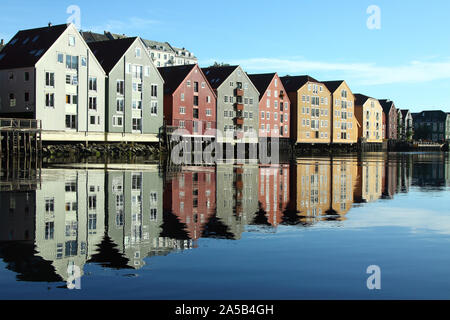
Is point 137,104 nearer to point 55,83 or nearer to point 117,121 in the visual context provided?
point 117,121

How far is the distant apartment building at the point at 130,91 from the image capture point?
86438mm

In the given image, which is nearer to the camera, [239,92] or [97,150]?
[97,150]

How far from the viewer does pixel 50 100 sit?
77.4 m

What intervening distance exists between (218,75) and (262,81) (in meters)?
15.9

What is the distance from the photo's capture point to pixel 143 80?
302ft

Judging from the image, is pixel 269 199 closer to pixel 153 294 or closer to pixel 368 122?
pixel 153 294

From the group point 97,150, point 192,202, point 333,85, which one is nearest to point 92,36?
point 333,85

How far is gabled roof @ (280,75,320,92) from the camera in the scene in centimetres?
13598

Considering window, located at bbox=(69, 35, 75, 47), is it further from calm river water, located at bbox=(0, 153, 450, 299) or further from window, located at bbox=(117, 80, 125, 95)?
calm river water, located at bbox=(0, 153, 450, 299)

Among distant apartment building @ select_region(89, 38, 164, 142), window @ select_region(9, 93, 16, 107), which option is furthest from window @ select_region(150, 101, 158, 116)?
window @ select_region(9, 93, 16, 107)

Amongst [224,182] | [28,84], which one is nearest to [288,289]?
[224,182]

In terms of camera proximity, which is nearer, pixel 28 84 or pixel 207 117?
pixel 28 84

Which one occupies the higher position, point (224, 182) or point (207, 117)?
point (207, 117)

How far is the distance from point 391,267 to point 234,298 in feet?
13.8
